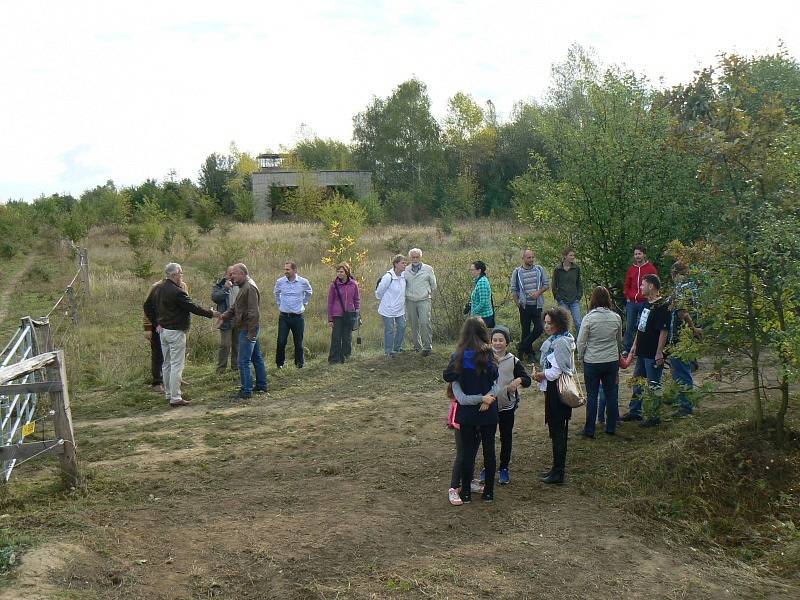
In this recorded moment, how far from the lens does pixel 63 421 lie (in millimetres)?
5777

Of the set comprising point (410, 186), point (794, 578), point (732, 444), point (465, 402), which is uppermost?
point (410, 186)

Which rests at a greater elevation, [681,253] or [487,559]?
[681,253]

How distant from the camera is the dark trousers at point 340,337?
11.4m

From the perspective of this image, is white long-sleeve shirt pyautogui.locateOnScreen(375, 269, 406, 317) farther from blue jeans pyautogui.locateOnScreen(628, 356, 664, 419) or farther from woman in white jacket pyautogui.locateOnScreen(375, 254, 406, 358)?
blue jeans pyautogui.locateOnScreen(628, 356, 664, 419)

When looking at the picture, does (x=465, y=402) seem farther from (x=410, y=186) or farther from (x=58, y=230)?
(x=410, y=186)

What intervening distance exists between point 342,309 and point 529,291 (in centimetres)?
300

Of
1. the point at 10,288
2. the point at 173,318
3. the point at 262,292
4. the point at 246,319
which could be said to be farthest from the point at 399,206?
the point at 173,318

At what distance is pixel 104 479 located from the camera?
625 centimetres

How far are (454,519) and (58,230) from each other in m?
38.0

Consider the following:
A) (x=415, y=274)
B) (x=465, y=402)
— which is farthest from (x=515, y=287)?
(x=465, y=402)

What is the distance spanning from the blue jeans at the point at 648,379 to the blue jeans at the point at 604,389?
294 millimetres

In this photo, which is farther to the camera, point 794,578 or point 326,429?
point 326,429

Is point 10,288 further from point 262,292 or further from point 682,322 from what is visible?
point 682,322

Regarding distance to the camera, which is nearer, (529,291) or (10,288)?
(529,291)
